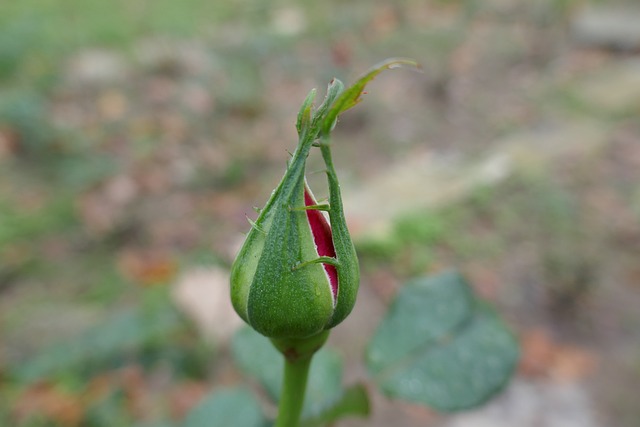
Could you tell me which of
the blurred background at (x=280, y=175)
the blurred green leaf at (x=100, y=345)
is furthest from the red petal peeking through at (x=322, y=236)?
the blurred green leaf at (x=100, y=345)

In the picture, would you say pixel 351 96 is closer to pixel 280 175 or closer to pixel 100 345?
pixel 100 345

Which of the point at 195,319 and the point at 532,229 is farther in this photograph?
the point at 532,229

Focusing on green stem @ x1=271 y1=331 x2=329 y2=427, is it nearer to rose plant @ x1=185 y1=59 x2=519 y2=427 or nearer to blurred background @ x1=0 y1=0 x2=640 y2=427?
rose plant @ x1=185 y1=59 x2=519 y2=427

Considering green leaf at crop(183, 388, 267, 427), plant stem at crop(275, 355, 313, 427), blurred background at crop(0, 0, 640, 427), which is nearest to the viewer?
plant stem at crop(275, 355, 313, 427)

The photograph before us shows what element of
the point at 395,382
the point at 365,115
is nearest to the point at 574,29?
the point at 365,115

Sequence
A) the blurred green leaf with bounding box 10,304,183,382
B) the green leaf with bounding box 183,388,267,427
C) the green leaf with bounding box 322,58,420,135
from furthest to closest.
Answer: the blurred green leaf with bounding box 10,304,183,382 → the green leaf with bounding box 183,388,267,427 → the green leaf with bounding box 322,58,420,135

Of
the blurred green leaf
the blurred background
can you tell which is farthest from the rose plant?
the blurred green leaf

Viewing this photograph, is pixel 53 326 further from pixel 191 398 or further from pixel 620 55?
pixel 620 55
